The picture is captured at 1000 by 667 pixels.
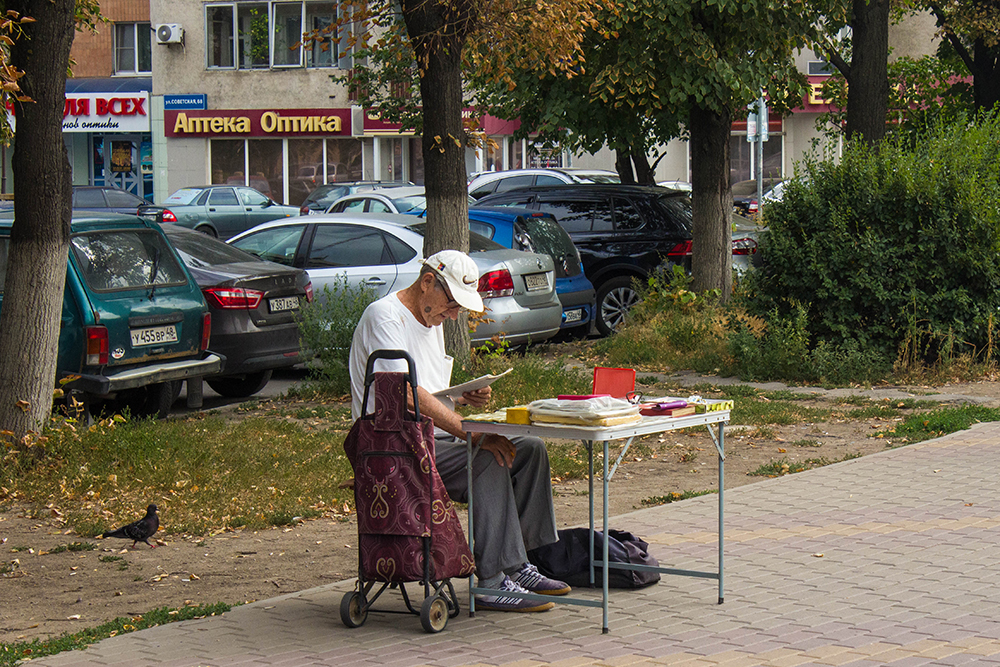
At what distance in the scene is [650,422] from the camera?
5219 mm

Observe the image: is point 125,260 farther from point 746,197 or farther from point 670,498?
point 746,197

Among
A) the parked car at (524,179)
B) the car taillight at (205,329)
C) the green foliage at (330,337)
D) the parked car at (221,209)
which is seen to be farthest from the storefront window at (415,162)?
the car taillight at (205,329)

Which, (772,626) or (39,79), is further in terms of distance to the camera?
(39,79)

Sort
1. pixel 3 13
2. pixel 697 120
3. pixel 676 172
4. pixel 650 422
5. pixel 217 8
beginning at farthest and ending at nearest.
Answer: pixel 676 172 → pixel 217 8 → pixel 697 120 → pixel 3 13 → pixel 650 422

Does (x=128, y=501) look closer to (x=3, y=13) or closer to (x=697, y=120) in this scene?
(x=3, y=13)

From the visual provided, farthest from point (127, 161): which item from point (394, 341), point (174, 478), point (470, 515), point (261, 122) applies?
point (470, 515)

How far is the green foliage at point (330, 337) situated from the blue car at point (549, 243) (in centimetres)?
318

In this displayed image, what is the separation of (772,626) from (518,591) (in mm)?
1056

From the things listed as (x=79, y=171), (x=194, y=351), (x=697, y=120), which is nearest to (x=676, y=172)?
(x=79, y=171)

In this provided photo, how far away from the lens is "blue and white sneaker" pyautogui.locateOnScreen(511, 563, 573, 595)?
224 inches

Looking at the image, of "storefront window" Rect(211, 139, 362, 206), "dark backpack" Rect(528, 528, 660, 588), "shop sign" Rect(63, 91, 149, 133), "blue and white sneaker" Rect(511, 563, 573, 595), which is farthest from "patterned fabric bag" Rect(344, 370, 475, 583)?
"shop sign" Rect(63, 91, 149, 133)

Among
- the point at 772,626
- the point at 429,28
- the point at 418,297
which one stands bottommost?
the point at 772,626

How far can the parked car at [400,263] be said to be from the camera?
13.4m

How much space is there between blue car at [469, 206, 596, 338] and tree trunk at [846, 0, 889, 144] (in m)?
3.99
